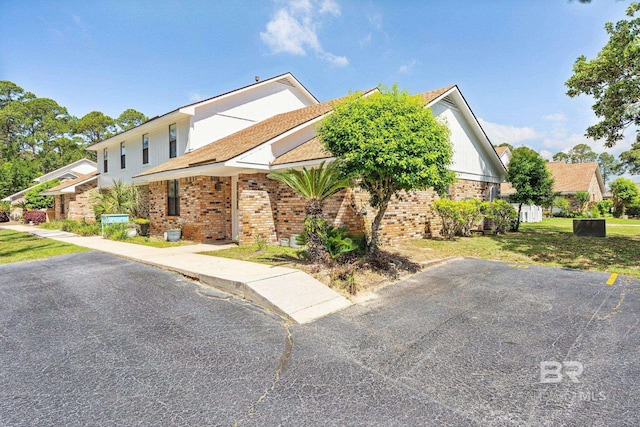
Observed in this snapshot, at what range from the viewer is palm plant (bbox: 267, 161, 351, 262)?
25.8 feet

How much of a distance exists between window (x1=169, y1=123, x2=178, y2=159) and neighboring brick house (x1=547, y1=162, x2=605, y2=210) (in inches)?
1337

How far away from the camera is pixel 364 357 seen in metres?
3.78

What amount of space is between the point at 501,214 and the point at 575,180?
1058 inches

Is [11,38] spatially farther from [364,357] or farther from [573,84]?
[573,84]

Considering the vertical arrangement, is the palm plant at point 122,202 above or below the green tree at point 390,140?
below

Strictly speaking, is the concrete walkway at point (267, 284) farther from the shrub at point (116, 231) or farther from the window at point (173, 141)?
the window at point (173, 141)

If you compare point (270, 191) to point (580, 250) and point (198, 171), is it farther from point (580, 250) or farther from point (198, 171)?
point (580, 250)

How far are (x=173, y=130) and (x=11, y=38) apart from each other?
6.61 m

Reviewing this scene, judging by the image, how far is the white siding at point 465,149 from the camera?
14117mm

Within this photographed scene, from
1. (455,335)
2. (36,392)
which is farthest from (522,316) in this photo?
(36,392)

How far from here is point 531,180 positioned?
53.3 feet

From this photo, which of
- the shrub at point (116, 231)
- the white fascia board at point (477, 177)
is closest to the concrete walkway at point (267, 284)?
the shrub at point (116, 231)

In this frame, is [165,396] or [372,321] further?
[372,321]
